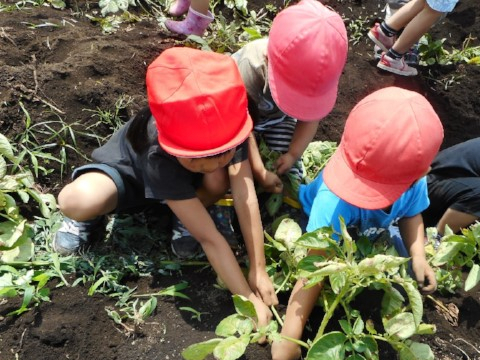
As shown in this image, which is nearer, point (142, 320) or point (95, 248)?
point (142, 320)

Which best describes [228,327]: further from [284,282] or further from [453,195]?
[453,195]

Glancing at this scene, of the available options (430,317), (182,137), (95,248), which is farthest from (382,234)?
(95,248)

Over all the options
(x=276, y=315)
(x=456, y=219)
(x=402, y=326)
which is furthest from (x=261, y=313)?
(x=456, y=219)

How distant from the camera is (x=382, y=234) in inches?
68.1

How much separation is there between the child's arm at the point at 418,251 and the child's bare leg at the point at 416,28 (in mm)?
1320

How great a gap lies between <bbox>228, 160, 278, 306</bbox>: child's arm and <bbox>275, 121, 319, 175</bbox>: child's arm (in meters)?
0.24

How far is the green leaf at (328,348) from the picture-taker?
4.30ft

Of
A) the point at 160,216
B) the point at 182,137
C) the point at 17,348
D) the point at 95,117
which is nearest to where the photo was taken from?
the point at 182,137

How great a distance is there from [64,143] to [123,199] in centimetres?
46

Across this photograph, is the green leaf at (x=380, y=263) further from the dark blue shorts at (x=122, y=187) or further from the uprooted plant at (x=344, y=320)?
the dark blue shorts at (x=122, y=187)

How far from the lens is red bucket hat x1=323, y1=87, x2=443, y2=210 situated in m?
1.34

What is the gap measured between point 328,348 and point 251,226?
500 millimetres

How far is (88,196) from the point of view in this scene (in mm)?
1638

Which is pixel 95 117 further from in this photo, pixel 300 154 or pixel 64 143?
pixel 300 154
